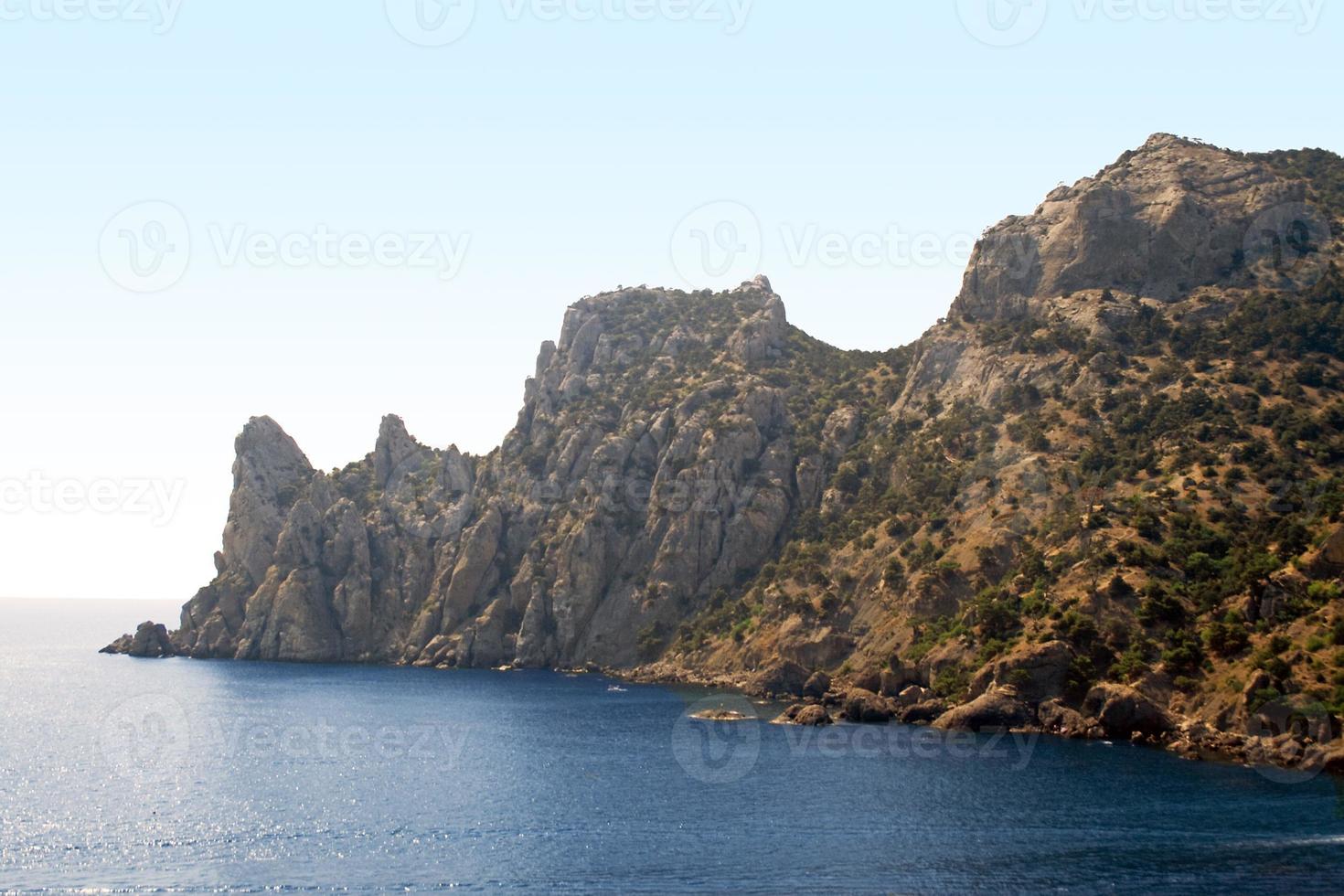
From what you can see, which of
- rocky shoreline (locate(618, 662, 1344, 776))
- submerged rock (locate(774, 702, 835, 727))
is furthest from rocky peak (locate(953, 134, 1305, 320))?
submerged rock (locate(774, 702, 835, 727))

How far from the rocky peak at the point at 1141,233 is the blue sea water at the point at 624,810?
89771 millimetres

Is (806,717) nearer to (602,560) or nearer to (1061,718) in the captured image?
(1061,718)

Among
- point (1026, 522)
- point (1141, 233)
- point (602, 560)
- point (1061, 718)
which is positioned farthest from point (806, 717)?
point (1141, 233)

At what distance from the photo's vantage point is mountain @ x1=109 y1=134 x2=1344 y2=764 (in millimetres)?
106625

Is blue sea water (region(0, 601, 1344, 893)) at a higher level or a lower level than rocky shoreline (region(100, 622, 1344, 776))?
lower

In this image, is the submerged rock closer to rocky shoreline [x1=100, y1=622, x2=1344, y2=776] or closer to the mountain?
rocky shoreline [x1=100, y1=622, x2=1344, y2=776]

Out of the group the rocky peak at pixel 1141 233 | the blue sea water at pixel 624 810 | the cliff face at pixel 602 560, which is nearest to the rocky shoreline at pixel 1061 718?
the blue sea water at pixel 624 810

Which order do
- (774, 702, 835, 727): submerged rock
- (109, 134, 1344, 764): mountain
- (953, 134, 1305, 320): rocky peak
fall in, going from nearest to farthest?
(109, 134, 1344, 764): mountain < (774, 702, 835, 727): submerged rock < (953, 134, 1305, 320): rocky peak

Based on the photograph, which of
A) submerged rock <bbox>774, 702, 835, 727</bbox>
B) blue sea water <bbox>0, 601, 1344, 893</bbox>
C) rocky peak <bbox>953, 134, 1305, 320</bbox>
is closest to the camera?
blue sea water <bbox>0, 601, 1344, 893</bbox>

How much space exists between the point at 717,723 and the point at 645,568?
2534 inches

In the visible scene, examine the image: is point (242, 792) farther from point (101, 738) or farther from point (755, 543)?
point (755, 543)

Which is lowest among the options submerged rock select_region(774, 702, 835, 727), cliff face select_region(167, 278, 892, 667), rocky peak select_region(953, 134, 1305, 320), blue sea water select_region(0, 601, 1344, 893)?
blue sea water select_region(0, 601, 1344, 893)

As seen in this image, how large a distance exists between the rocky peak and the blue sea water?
8977 cm

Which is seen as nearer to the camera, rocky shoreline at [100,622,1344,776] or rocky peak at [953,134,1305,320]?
rocky shoreline at [100,622,1344,776]
